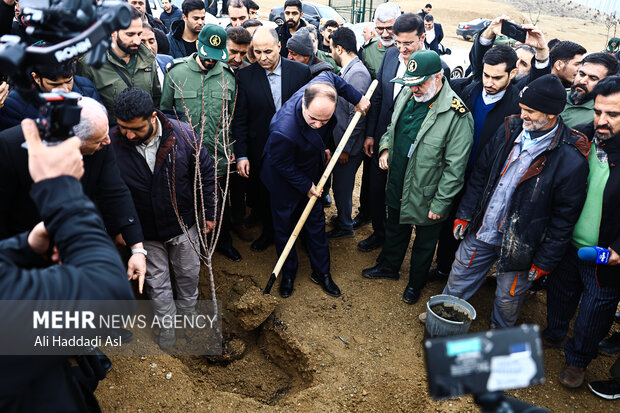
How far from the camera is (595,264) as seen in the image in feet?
10.8

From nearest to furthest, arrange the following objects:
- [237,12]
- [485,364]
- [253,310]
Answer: [485,364] < [253,310] < [237,12]

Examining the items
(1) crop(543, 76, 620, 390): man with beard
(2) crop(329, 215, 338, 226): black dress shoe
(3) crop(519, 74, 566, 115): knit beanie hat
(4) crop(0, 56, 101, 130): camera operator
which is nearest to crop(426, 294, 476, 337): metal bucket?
(1) crop(543, 76, 620, 390): man with beard

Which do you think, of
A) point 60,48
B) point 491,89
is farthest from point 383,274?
point 60,48

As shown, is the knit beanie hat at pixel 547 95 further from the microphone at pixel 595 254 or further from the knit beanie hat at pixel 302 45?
the knit beanie hat at pixel 302 45

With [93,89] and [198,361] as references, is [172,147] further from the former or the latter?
[198,361]

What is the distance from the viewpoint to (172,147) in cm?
336

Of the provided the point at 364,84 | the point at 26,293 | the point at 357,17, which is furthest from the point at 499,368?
the point at 357,17

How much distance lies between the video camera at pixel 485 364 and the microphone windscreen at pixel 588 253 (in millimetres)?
2372

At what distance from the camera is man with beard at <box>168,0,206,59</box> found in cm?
558

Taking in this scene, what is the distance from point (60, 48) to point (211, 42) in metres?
2.81

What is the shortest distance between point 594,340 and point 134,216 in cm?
358

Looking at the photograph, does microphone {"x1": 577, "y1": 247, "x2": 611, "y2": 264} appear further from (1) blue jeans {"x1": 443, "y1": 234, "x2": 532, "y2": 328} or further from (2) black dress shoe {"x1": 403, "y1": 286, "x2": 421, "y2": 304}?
(2) black dress shoe {"x1": 403, "y1": 286, "x2": 421, "y2": 304}

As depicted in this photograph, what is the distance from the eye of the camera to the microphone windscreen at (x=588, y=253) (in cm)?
317

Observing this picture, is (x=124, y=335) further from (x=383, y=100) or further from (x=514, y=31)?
(x=514, y=31)
